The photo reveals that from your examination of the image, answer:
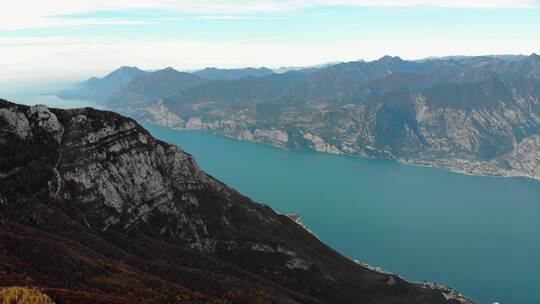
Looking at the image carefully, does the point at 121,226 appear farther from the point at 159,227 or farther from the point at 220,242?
the point at 220,242

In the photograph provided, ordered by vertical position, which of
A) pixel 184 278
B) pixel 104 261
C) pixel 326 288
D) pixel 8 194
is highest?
pixel 8 194

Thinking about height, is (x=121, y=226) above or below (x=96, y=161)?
below

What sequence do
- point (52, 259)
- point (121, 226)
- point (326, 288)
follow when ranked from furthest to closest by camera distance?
point (326, 288)
point (121, 226)
point (52, 259)

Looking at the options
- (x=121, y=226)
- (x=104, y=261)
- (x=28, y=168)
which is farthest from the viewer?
(x=121, y=226)

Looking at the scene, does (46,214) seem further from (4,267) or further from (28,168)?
(4,267)

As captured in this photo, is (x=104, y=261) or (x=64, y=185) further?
(x=64, y=185)

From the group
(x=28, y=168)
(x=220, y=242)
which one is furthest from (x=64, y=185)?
(x=220, y=242)
